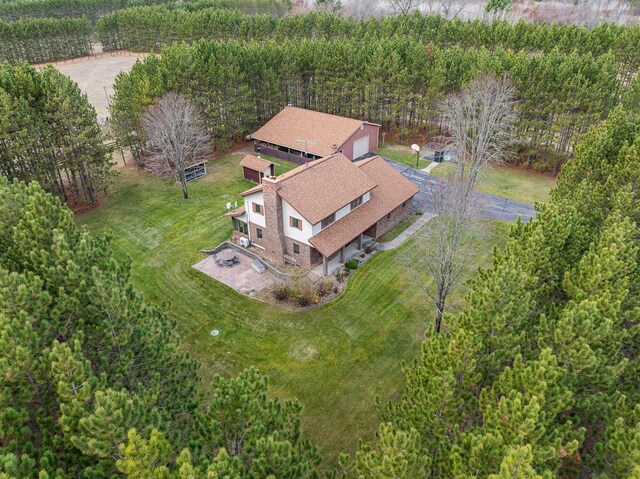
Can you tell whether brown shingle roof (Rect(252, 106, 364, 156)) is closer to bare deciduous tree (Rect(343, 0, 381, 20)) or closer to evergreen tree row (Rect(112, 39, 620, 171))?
evergreen tree row (Rect(112, 39, 620, 171))

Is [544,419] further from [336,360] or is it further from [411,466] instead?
[336,360]

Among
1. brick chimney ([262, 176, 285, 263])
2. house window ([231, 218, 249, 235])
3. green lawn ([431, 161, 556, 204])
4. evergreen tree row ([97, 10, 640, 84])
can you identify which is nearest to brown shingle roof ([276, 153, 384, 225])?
brick chimney ([262, 176, 285, 263])

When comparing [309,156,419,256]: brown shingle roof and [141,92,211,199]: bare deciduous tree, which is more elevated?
[141,92,211,199]: bare deciduous tree

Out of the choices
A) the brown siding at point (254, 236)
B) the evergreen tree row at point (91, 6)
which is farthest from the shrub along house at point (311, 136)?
the evergreen tree row at point (91, 6)

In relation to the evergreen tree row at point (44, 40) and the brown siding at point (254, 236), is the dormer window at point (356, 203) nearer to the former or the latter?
the brown siding at point (254, 236)

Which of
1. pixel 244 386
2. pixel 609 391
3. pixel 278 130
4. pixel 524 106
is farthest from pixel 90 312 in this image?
pixel 524 106

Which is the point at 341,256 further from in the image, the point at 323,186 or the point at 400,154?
the point at 400,154

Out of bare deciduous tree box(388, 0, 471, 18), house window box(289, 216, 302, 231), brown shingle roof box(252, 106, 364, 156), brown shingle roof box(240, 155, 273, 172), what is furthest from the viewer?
bare deciduous tree box(388, 0, 471, 18)
